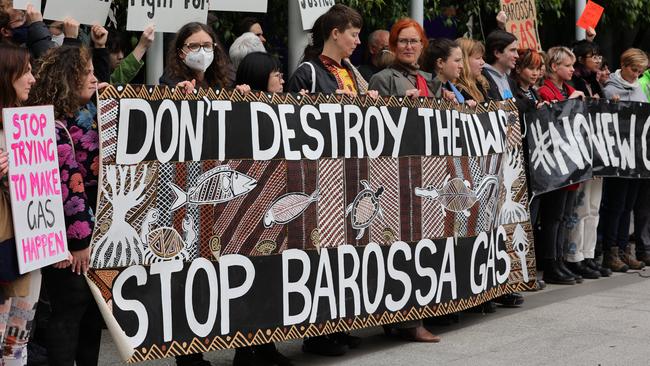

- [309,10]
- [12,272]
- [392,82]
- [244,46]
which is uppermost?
[309,10]

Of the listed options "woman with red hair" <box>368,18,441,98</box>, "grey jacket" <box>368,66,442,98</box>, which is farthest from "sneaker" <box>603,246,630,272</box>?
"grey jacket" <box>368,66,442,98</box>

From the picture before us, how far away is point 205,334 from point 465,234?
2.23 metres

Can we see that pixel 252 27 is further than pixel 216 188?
Yes

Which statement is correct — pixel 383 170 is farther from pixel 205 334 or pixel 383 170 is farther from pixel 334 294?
pixel 205 334

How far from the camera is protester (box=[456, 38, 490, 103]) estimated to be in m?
7.68

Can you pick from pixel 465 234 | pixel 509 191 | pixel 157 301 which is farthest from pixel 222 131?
pixel 509 191

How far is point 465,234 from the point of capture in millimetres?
7203

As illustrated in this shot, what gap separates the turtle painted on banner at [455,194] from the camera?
6926 mm

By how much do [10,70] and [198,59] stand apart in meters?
1.42

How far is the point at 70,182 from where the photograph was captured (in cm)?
491

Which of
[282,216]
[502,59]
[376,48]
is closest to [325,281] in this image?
[282,216]

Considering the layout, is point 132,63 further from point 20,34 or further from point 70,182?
point 70,182

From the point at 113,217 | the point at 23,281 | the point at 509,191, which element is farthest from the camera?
the point at 509,191

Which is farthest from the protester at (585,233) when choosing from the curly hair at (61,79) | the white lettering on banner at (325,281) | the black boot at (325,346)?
the curly hair at (61,79)
